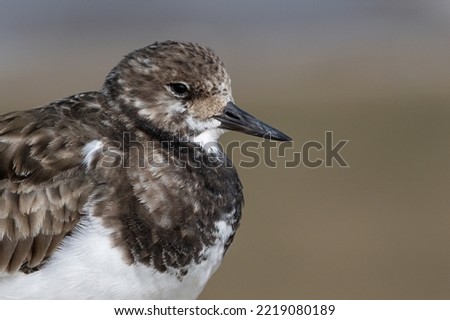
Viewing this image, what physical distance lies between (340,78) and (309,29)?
9.27 ft

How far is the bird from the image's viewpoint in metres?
3.61

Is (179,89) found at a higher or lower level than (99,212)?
higher

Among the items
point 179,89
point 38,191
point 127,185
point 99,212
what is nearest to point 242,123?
point 179,89

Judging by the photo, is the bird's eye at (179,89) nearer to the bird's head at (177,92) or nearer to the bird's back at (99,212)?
the bird's head at (177,92)

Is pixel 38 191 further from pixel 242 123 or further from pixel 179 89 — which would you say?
pixel 242 123

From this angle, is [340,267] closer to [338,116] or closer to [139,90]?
[338,116]

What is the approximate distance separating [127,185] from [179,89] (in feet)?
1.39

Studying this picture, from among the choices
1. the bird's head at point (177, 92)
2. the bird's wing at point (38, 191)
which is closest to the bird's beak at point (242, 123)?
the bird's head at point (177, 92)

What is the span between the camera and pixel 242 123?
13.0 ft

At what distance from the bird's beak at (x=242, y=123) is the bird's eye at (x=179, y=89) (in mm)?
152

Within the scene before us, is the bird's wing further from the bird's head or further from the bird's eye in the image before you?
the bird's eye

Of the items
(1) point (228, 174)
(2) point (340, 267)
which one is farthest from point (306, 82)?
(1) point (228, 174)

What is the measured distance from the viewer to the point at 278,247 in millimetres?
8633

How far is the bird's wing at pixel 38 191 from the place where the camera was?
369 cm
